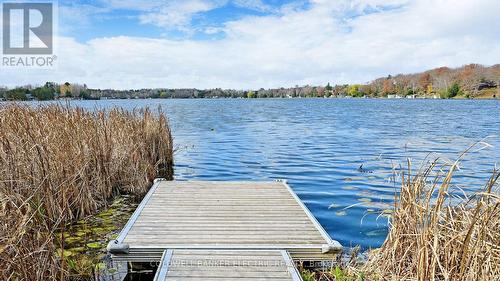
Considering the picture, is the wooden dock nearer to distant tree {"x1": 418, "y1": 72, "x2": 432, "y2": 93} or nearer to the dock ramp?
the dock ramp

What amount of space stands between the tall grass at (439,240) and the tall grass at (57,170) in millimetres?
3354

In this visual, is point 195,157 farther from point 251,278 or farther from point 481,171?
point 251,278

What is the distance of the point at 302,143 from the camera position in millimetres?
21234

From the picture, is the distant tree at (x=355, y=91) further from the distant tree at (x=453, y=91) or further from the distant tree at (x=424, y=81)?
the distant tree at (x=453, y=91)

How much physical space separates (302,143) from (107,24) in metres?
11.6

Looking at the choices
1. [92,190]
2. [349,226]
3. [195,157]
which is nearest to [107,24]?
[195,157]

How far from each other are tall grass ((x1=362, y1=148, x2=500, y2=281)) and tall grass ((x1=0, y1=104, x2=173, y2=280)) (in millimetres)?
3354

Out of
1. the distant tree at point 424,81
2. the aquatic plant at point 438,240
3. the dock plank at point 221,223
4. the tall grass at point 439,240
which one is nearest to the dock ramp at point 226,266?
the dock plank at point 221,223

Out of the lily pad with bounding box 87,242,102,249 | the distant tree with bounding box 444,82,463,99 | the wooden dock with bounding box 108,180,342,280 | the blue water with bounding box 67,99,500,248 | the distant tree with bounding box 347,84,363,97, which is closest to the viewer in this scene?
the wooden dock with bounding box 108,180,342,280

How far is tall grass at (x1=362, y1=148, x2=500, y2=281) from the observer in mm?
3514

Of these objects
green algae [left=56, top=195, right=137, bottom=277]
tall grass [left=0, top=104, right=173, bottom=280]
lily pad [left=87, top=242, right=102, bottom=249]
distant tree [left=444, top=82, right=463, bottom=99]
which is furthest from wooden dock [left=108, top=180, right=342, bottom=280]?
distant tree [left=444, top=82, right=463, bottom=99]

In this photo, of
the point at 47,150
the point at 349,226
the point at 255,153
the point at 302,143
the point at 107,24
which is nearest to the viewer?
the point at 47,150

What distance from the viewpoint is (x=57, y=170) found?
6457 millimetres

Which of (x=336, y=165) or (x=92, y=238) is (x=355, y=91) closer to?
(x=336, y=165)
